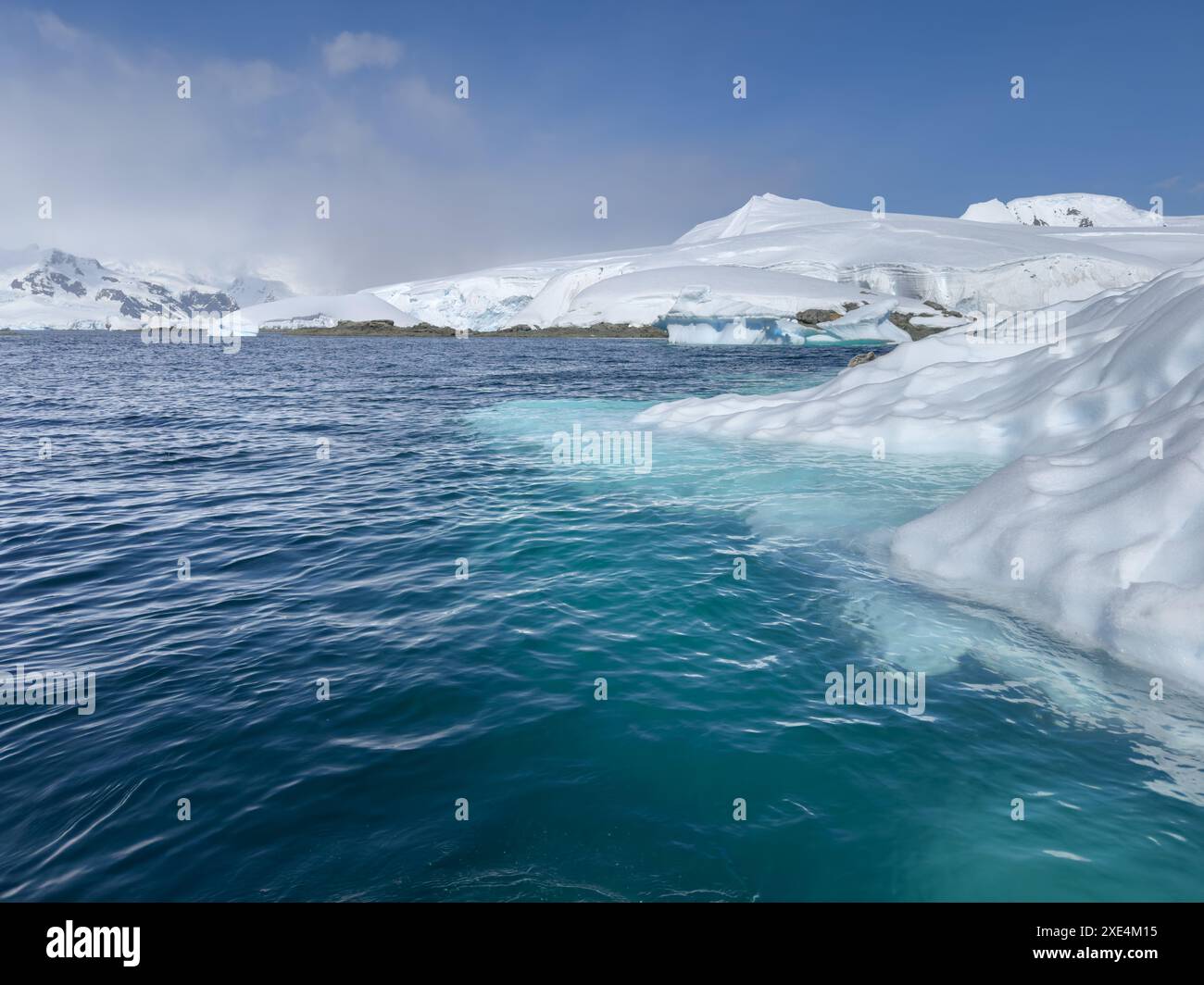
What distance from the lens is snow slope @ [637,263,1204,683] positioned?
608 cm

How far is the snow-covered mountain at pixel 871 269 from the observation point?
272 feet

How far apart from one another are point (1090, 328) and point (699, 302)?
230ft

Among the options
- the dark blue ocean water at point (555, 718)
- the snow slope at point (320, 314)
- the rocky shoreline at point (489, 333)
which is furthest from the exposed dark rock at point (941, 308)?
the snow slope at point (320, 314)

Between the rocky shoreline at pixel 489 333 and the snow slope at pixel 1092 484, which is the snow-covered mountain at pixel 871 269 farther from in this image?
the snow slope at pixel 1092 484

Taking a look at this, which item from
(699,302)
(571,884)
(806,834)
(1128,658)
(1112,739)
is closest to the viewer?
(571,884)

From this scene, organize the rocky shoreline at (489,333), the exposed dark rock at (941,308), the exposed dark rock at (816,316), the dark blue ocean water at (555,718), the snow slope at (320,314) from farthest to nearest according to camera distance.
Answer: the snow slope at (320,314)
the rocky shoreline at (489,333)
the exposed dark rock at (941,308)
the exposed dark rock at (816,316)
the dark blue ocean water at (555,718)

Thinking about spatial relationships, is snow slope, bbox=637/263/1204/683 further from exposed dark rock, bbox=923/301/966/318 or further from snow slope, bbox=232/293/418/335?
snow slope, bbox=232/293/418/335

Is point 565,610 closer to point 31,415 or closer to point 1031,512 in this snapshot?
point 1031,512

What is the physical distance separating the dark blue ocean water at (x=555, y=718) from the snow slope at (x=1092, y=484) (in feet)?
1.72

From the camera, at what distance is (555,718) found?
5.58 metres

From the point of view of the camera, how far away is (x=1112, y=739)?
16.1 feet

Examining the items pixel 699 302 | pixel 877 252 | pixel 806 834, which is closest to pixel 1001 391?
pixel 806 834

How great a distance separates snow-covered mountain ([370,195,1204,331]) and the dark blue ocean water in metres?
68.8

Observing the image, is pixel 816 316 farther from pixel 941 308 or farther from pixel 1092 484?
pixel 1092 484
